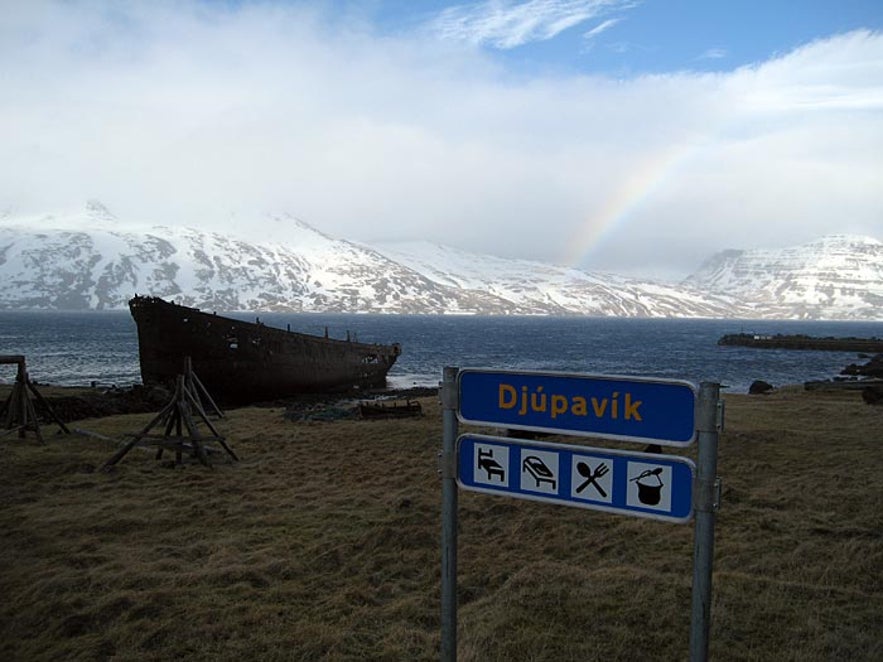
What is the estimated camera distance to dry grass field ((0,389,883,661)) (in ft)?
20.8

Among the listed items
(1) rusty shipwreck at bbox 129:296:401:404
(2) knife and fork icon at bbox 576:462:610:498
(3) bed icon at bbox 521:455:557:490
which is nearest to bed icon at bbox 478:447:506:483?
(3) bed icon at bbox 521:455:557:490

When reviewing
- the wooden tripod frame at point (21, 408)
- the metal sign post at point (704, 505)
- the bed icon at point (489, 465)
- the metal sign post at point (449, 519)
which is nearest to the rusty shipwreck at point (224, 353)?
the wooden tripod frame at point (21, 408)

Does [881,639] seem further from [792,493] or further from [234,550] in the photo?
[234,550]

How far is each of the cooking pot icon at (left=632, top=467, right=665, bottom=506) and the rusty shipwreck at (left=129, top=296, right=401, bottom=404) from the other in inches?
1342

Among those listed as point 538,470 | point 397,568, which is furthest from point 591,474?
point 397,568

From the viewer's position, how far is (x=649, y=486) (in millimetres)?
3768

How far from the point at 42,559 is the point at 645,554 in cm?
801

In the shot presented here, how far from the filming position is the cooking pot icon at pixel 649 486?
3.74 m

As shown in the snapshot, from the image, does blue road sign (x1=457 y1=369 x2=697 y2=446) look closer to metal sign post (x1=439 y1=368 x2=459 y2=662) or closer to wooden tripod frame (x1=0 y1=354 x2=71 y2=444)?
metal sign post (x1=439 y1=368 x2=459 y2=662)

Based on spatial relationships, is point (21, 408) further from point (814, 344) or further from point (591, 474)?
point (814, 344)

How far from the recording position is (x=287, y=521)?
10.7 metres

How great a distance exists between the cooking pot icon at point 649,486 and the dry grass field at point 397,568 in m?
2.90

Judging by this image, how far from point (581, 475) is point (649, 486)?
0.40 metres

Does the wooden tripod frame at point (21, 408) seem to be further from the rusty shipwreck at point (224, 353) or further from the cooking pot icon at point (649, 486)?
the cooking pot icon at point (649, 486)
